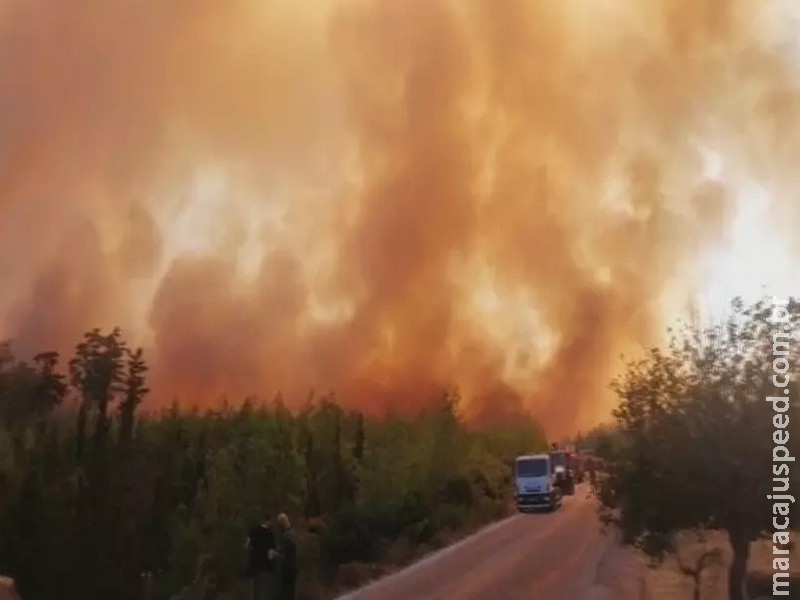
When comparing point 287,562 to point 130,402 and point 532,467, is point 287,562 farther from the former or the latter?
point 532,467

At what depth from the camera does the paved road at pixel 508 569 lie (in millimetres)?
19250

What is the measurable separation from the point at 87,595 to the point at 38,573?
0.89m

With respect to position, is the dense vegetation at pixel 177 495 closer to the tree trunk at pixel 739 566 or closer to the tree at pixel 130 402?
the tree at pixel 130 402

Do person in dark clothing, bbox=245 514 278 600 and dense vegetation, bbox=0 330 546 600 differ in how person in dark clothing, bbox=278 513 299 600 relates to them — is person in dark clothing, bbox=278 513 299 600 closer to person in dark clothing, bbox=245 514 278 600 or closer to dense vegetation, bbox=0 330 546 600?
person in dark clothing, bbox=245 514 278 600

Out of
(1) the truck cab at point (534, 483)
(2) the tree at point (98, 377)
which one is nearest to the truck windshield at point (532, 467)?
(1) the truck cab at point (534, 483)

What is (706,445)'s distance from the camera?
1241cm

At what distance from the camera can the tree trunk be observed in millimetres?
12672

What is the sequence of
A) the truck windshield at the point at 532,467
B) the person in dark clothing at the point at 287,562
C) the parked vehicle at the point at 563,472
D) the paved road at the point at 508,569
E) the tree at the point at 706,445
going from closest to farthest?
the tree at the point at 706,445 < the person in dark clothing at the point at 287,562 < the paved road at the point at 508,569 < the truck windshield at the point at 532,467 < the parked vehicle at the point at 563,472

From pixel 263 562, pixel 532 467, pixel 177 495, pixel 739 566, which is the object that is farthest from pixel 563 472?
pixel 739 566

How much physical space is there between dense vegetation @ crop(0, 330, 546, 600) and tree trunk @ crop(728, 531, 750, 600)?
27.8 feet

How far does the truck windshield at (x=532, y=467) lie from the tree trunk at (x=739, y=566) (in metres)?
28.2

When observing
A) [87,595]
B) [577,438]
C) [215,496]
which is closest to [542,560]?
[215,496]

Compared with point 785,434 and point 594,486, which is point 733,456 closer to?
point 785,434

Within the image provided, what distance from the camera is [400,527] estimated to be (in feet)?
95.5
